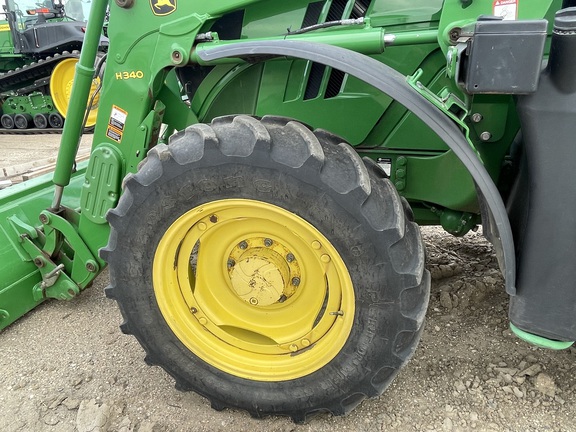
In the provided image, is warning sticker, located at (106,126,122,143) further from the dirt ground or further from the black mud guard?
the dirt ground

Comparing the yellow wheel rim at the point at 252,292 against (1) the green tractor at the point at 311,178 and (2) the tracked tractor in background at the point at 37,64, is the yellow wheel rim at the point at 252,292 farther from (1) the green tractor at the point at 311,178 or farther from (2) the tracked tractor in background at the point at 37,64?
(2) the tracked tractor in background at the point at 37,64

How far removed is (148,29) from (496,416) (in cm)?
215

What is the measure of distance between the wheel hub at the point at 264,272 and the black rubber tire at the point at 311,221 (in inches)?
12.1

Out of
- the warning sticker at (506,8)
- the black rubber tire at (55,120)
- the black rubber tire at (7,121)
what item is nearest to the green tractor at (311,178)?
the warning sticker at (506,8)

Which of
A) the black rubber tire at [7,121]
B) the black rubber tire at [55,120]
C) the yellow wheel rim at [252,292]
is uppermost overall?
the yellow wheel rim at [252,292]

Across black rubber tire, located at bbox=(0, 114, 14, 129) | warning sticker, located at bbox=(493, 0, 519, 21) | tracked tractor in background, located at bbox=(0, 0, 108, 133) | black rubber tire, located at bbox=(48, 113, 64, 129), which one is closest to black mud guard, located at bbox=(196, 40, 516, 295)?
warning sticker, located at bbox=(493, 0, 519, 21)

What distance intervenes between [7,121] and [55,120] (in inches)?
40.4

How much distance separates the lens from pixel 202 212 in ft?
5.84

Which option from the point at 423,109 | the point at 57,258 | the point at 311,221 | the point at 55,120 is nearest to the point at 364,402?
the point at 311,221

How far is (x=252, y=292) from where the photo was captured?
1.96m

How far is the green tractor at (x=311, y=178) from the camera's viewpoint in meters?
1.50

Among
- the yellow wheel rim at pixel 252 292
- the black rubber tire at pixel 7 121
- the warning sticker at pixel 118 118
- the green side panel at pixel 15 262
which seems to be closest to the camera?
the yellow wheel rim at pixel 252 292

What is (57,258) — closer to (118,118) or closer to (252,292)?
(118,118)

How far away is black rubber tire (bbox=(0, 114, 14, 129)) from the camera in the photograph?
952cm
